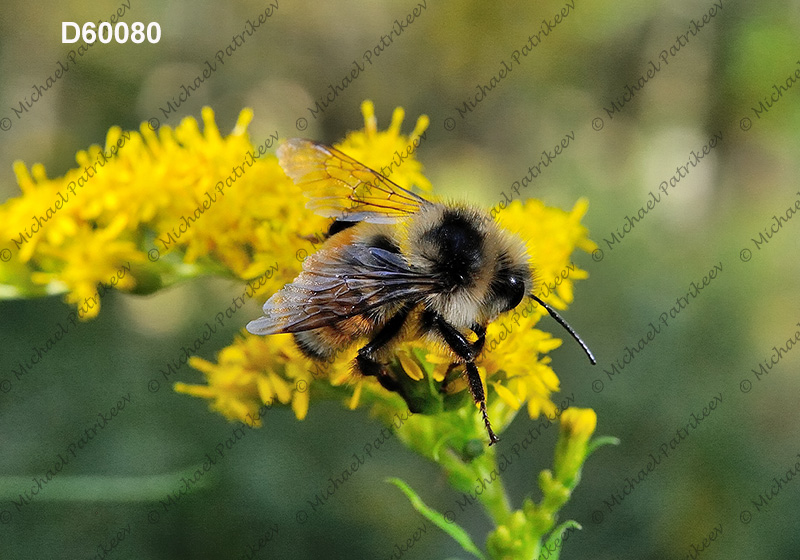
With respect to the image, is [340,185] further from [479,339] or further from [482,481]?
[482,481]

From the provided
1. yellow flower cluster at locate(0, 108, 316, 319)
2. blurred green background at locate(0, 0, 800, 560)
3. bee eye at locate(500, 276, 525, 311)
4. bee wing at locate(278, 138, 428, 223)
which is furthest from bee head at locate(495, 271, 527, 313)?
blurred green background at locate(0, 0, 800, 560)

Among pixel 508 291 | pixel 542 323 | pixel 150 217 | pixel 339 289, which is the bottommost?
pixel 150 217

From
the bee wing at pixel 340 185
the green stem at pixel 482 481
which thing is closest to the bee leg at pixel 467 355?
the green stem at pixel 482 481

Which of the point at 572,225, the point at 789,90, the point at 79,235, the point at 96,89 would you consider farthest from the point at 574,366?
the point at 96,89

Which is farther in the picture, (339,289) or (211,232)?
(211,232)

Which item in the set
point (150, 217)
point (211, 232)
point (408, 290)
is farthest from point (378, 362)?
point (150, 217)

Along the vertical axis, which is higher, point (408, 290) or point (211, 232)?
point (408, 290)

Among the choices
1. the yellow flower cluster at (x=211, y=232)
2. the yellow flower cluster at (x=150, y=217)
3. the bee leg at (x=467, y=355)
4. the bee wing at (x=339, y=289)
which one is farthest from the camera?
the yellow flower cluster at (x=150, y=217)

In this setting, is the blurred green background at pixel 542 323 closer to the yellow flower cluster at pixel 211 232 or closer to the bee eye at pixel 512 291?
the yellow flower cluster at pixel 211 232
